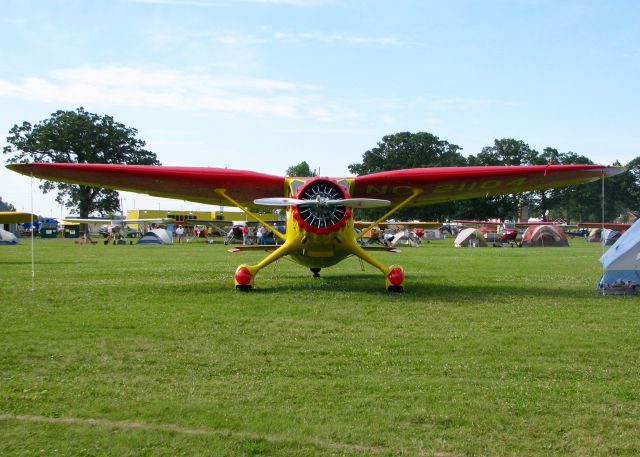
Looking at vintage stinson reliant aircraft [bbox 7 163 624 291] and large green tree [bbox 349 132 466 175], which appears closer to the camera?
vintage stinson reliant aircraft [bbox 7 163 624 291]

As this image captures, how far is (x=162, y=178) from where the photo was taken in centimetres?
1342

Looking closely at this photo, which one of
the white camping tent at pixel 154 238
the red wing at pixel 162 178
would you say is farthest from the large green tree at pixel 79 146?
the red wing at pixel 162 178

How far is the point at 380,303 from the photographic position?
430 inches

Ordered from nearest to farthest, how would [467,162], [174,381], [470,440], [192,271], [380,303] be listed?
[470,440]
[174,381]
[380,303]
[192,271]
[467,162]

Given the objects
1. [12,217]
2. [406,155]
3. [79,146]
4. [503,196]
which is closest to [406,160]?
[406,155]

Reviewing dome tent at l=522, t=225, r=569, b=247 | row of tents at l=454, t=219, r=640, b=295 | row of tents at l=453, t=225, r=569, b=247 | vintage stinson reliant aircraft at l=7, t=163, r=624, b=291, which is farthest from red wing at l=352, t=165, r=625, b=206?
dome tent at l=522, t=225, r=569, b=247

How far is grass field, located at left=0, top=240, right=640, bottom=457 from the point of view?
417 cm

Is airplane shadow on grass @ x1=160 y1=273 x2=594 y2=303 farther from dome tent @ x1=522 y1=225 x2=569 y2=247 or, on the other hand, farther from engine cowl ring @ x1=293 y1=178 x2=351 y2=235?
dome tent @ x1=522 y1=225 x2=569 y2=247

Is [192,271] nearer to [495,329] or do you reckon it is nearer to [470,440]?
[495,329]

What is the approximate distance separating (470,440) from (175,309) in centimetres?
676

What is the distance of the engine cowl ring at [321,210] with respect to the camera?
12.1 meters

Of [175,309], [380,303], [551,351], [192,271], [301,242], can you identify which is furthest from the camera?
[192,271]

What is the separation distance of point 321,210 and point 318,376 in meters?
6.50

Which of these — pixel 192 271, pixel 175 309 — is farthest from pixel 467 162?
pixel 175 309
